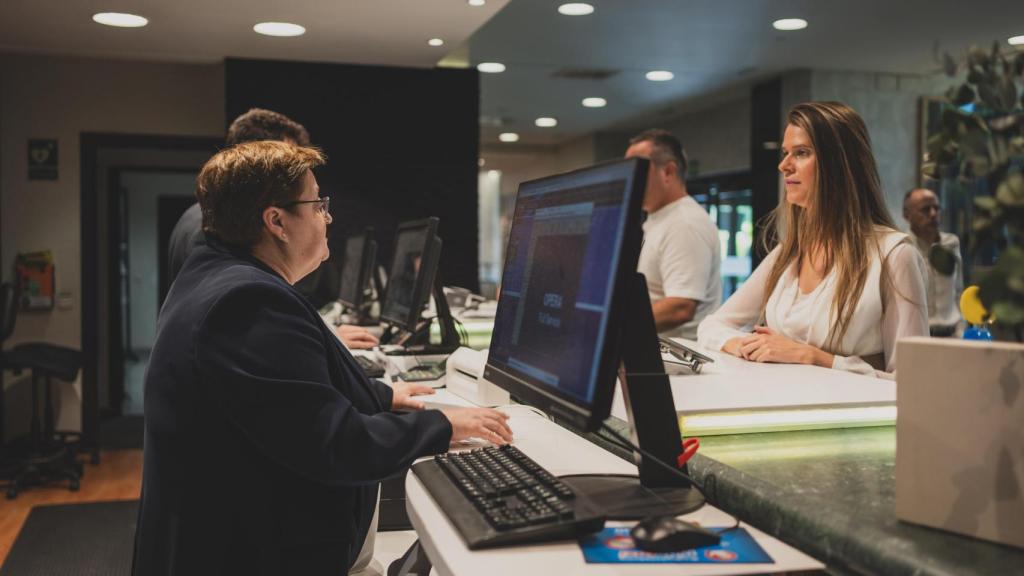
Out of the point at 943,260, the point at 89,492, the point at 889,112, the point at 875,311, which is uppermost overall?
the point at 889,112

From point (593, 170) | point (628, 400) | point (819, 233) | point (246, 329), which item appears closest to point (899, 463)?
point (628, 400)

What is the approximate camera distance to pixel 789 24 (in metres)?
5.48

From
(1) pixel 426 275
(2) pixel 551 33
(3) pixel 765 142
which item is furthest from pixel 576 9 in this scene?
(3) pixel 765 142

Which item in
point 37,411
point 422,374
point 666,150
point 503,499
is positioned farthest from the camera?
point 37,411

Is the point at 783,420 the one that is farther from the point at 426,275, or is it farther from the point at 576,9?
the point at 576,9

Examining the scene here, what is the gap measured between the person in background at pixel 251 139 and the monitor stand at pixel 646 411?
1.89 metres

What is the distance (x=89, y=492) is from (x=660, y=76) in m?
5.08

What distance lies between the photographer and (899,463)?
3.56 feet

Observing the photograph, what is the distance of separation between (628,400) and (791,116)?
1281 mm

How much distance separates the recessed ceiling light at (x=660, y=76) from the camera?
7180 mm

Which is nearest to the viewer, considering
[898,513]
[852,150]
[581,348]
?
[898,513]

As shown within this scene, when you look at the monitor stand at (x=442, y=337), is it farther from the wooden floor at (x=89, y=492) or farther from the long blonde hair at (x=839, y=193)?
the wooden floor at (x=89, y=492)

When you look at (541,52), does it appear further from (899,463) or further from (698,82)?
(899,463)

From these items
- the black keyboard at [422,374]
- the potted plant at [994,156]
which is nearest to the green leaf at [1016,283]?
the potted plant at [994,156]
